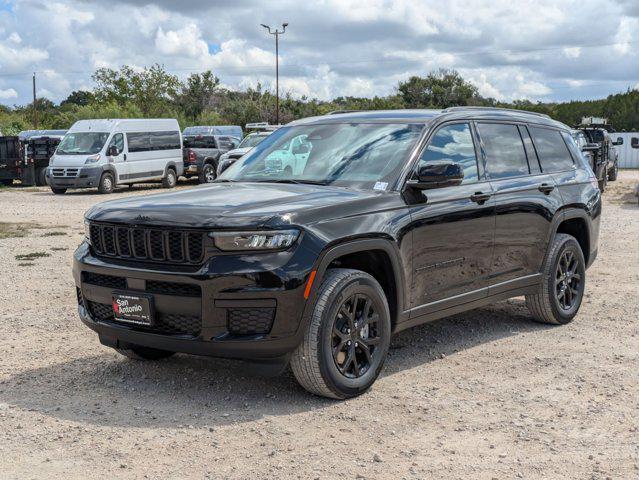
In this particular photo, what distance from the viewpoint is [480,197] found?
6.30 metres

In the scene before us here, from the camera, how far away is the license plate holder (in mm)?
5027

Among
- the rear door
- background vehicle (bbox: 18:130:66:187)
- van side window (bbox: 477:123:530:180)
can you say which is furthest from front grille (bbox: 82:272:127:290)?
background vehicle (bbox: 18:130:66:187)

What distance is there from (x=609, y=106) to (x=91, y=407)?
58.5 meters

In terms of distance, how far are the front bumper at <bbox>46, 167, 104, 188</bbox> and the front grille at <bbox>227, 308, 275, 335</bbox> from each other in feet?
70.6

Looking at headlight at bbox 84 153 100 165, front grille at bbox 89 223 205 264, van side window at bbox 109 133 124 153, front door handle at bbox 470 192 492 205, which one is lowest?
front grille at bbox 89 223 205 264

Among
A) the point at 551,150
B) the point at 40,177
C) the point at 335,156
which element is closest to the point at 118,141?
the point at 40,177

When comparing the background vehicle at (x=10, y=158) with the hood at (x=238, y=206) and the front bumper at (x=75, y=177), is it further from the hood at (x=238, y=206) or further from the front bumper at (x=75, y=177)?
the hood at (x=238, y=206)

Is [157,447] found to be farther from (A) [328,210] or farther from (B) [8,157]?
(B) [8,157]

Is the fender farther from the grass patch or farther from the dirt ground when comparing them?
the grass patch

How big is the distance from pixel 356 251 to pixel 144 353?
71.0 inches

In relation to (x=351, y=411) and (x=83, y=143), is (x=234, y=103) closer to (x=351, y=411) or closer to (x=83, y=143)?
(x=83, y=143)

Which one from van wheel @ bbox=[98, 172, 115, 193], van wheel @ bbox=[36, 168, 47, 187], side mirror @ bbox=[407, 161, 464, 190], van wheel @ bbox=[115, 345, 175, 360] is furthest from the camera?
van wheel @ bbox=[36, 168, 47, 187]

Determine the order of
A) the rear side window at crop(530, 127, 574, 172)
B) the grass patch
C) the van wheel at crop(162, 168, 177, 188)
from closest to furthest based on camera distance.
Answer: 1. the rear side window at crop(530, 127, 574, 172)
2. the grass patch
3. the van wheel at crop(162, 168, 177, 188)

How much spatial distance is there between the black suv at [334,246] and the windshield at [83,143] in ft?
66.5
